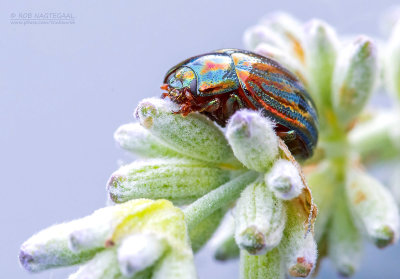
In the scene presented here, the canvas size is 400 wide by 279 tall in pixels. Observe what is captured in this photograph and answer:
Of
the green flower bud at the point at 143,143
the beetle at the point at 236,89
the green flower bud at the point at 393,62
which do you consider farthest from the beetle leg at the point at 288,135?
the green flower bud at the point at 393,62

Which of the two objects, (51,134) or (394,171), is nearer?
(51,134)

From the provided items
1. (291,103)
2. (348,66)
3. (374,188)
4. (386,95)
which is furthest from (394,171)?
(291,103)

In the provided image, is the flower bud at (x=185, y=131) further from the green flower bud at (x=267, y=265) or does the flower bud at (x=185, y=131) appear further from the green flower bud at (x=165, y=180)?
the green flower bud at (x=267, y=265)

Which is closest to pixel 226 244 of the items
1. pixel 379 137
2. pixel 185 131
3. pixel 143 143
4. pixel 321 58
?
pixel 143 143

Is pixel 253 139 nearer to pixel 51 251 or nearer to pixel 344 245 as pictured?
pixel 51 251

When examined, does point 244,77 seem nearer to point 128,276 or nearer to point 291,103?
point 291,103

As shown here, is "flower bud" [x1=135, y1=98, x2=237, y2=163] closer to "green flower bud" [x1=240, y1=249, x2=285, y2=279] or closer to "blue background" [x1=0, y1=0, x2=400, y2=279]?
"blue background" [x1=0, y1=0, x2=400, y2=279]
